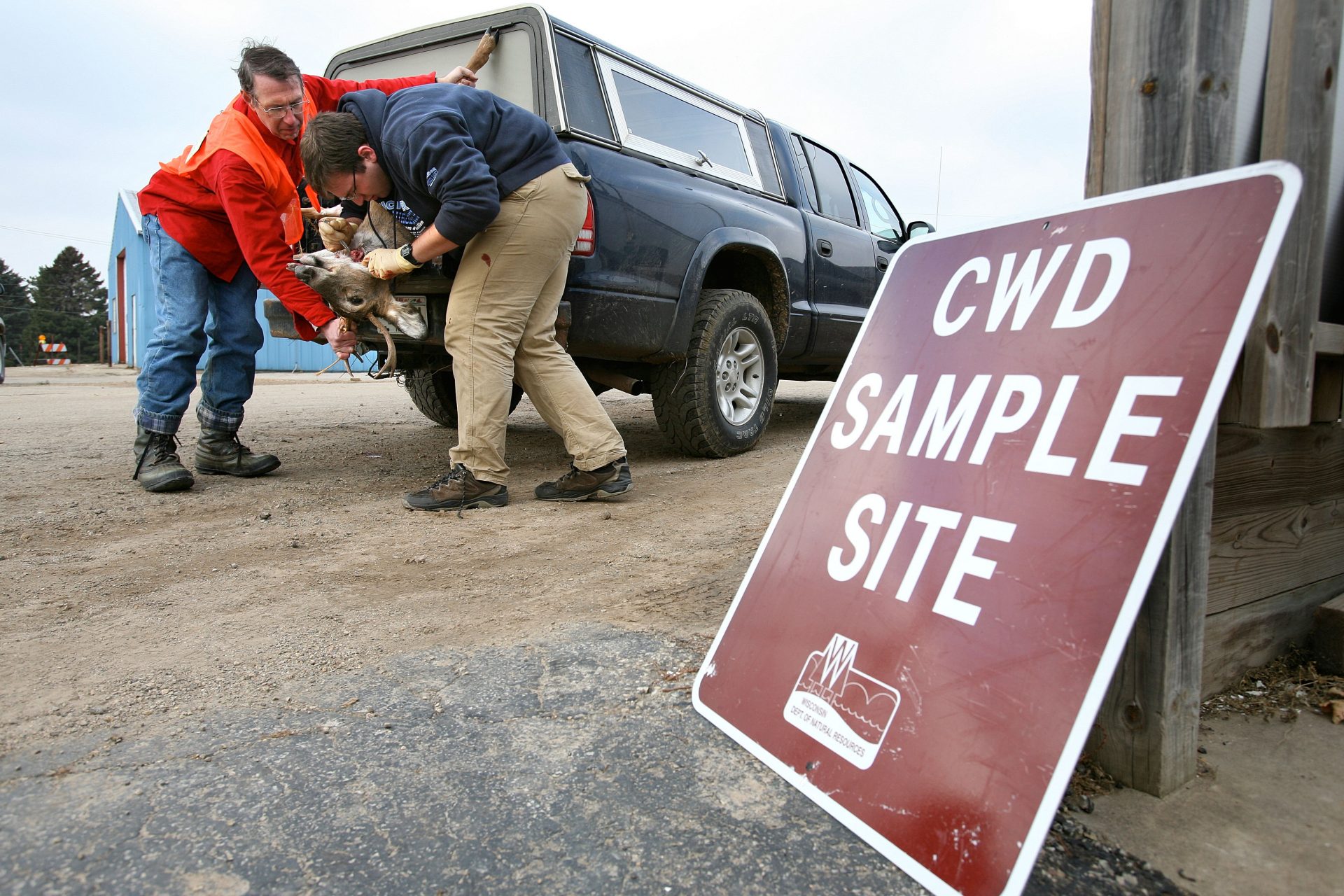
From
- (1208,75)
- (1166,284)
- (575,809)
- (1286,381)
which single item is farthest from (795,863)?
(1208,75)

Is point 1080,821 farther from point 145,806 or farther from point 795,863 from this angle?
point 145,806

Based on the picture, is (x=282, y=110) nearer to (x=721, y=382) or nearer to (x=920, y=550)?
(x=721, y=382)

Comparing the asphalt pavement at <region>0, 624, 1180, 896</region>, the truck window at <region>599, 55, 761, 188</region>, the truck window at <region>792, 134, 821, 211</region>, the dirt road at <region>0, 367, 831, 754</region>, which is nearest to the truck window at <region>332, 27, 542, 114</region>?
the truck window at <region>599, 55, 761, 188</region>

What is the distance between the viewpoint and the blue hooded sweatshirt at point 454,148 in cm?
276

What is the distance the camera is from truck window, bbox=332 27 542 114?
139 inches

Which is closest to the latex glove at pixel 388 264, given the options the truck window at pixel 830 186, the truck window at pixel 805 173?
the truck window at pixel 805 173

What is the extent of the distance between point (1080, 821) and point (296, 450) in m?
4.48

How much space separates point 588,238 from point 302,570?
5.64ft

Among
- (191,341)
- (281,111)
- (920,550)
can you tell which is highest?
(281,111)

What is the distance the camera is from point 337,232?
3.25 m

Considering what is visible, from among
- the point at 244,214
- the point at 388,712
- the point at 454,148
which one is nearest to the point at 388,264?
the point at 454,148

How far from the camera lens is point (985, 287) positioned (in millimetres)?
1467

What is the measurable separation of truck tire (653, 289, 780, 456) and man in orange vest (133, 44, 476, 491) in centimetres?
150

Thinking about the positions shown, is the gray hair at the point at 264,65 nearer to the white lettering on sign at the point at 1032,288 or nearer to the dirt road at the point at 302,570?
the dirt road at the point at 302,570
